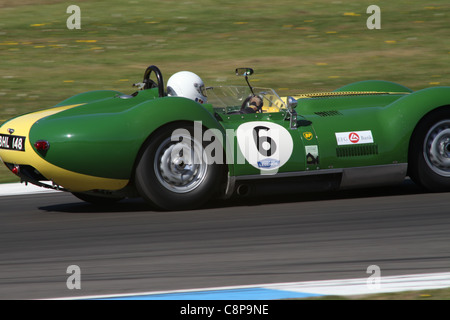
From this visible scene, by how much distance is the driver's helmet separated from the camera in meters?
7.34

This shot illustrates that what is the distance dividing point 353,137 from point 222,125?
1.19 meters

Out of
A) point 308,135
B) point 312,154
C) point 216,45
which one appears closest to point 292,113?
point 308,135

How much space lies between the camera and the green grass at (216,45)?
579 inches

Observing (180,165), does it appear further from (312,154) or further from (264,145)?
(312,154)

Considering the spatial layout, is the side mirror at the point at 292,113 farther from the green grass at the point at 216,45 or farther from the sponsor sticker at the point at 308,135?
the green grass at the point at 216,45

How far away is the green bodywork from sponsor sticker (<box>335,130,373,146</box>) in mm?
38

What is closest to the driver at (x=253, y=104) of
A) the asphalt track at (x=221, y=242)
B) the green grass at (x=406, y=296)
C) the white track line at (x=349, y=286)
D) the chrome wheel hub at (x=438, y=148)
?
the asphalt track at (x=221, y=242)

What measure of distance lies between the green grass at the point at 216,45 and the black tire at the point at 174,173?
21.2 feet

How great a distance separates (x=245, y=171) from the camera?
6812 mm

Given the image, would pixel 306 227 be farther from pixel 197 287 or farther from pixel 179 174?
pixel 197 287

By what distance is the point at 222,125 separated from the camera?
6891 mm

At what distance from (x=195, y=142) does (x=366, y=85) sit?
290 cm

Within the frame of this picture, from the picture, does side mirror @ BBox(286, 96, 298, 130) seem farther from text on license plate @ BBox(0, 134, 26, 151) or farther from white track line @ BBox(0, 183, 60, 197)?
white track line @ BBox(0, 183, 60, 197)
